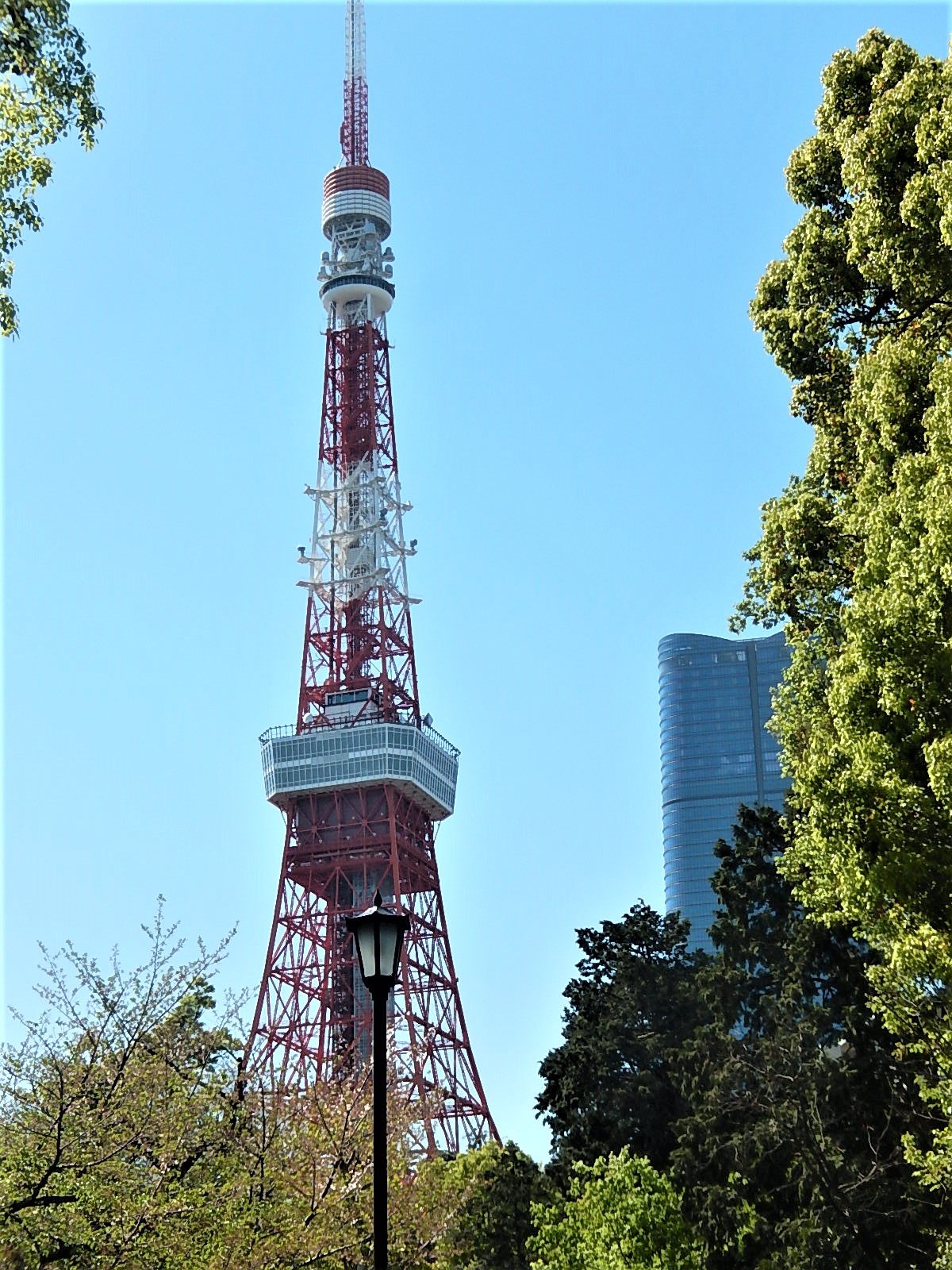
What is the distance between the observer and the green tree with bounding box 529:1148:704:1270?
28.4 meters

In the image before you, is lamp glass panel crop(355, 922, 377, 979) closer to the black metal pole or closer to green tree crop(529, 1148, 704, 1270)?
the black metal pole

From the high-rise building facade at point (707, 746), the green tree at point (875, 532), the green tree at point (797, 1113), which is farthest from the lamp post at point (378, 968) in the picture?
the high-rise building facade at point (707, 746)

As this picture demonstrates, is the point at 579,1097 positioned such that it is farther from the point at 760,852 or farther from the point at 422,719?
the point at 422,719

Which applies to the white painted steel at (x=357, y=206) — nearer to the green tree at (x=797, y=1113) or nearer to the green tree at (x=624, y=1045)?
the green tree at (x=624, y=1045)

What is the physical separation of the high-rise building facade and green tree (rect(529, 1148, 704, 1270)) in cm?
13334

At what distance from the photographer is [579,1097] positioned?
34.3m

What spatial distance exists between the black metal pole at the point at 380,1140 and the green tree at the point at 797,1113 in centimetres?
1579

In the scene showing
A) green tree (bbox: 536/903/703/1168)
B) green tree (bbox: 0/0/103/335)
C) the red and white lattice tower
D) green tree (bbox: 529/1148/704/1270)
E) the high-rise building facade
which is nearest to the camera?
green tree (bbox: 0/0/103/335)

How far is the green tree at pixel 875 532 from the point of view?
47.5 feet

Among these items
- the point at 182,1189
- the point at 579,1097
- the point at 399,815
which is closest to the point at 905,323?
the point at 182,1189

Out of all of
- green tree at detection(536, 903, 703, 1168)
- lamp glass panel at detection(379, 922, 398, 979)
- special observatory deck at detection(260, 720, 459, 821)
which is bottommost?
lamp glass panel at detection(379, 922, 398, 979)

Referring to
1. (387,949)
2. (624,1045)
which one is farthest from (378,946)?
(624,1045)

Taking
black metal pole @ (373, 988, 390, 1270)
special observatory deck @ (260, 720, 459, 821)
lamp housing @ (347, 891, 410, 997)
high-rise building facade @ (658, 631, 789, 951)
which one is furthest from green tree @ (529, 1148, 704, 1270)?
high-rise building facade @ (658, 631, 789, 951)

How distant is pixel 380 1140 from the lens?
11.9 m
